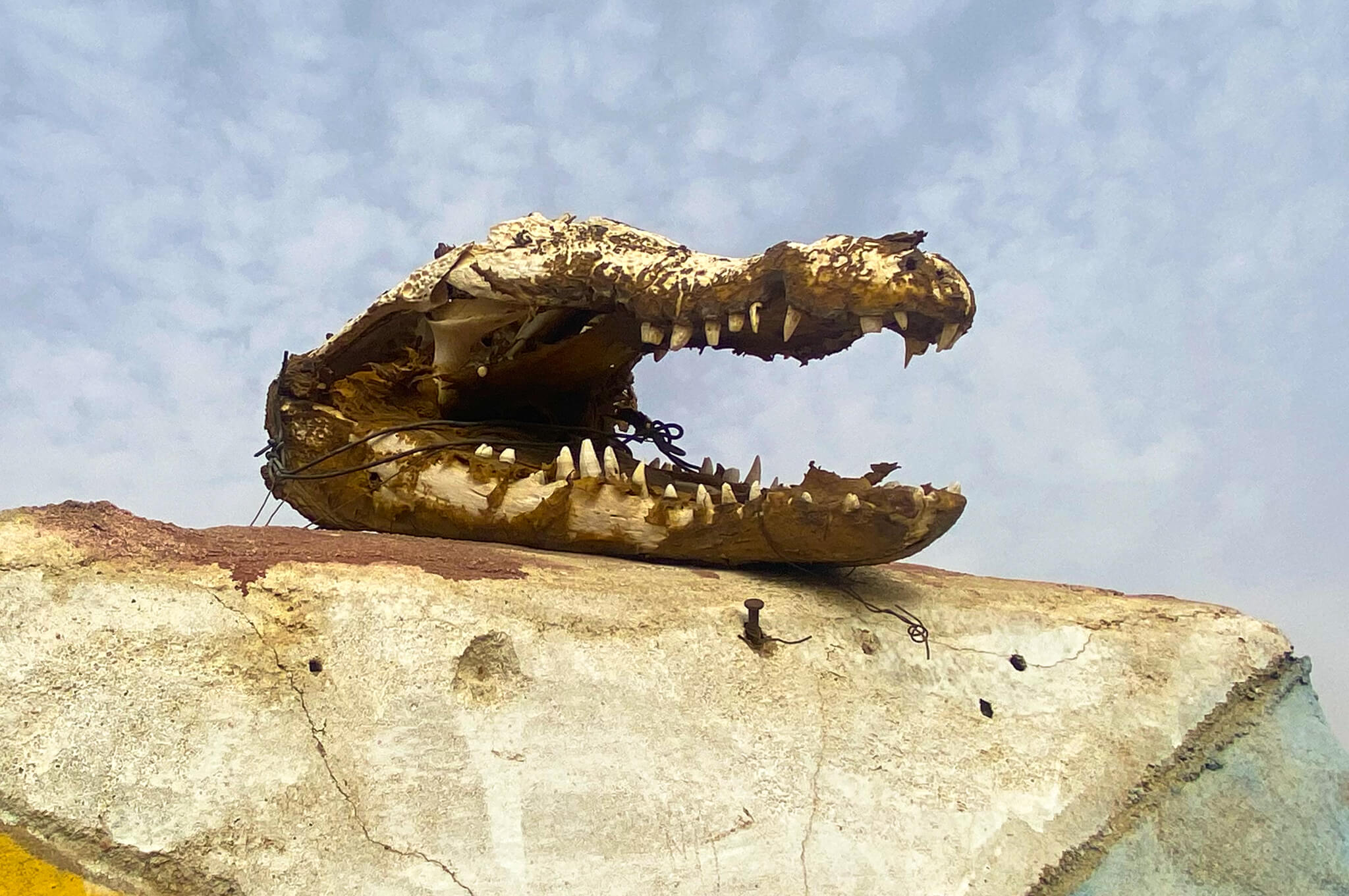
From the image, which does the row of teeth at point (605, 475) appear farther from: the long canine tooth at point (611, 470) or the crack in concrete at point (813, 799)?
the crack in concrete at point (813, 799)

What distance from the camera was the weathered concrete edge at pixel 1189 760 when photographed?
102 inches

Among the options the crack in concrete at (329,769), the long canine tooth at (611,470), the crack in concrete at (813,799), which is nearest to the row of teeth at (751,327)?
the long canine tooth at (611,470)

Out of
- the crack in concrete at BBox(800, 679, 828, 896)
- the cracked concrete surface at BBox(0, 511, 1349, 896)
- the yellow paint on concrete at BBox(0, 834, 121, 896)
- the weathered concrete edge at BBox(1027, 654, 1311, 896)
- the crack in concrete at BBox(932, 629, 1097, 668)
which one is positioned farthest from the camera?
the crack in concrete at BBox(932, 629, 1097, 668)

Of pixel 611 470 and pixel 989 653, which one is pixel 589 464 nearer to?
pixel 611 470

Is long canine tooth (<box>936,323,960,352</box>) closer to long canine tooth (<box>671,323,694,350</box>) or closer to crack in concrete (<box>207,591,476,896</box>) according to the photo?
long canine tooth (<box>671,323,694,350</box>)

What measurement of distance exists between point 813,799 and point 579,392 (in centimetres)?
260

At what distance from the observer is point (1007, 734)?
9.71ft

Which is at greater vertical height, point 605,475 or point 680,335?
point 680,335

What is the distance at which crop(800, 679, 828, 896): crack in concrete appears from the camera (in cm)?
240

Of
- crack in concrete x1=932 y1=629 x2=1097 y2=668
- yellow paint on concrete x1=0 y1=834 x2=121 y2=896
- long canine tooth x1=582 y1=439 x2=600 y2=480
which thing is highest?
long canine tooth x1=582 y1=439 x2=600 y2=480

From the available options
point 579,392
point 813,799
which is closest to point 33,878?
point 813,799

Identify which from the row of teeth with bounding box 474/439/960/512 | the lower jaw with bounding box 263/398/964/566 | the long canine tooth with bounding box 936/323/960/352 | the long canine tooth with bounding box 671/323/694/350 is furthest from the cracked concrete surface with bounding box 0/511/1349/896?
the long canine tooth with bounding box 936/323/960/352

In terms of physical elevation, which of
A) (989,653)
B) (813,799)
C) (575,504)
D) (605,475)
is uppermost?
(605,475)

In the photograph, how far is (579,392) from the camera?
467cm
